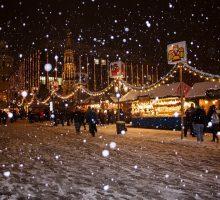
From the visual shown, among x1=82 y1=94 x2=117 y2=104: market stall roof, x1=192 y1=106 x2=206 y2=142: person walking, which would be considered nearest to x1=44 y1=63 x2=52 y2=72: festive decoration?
x1=82 y1=94 x2=117 y2=104: market stall roof

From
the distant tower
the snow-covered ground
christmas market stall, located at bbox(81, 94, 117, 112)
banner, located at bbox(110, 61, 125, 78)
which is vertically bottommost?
the snow-covered ground

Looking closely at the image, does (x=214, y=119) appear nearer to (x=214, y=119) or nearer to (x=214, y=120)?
(x=214, y=119)

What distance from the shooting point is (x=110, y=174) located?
902 centimetres

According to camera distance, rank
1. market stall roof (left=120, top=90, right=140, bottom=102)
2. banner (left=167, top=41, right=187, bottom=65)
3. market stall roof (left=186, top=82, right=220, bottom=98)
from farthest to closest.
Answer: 1. market stall roof (left=120, top=90, right=140, bottom=102)
2. market stall roof (left=186, top=82, right=220, bottom=98)
3. banner (left=167, top=41, right=187, bottom=65)

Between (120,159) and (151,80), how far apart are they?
68.8 m

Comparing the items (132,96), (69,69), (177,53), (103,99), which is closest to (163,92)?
(132,96)

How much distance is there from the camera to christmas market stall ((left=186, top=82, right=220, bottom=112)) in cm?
2316

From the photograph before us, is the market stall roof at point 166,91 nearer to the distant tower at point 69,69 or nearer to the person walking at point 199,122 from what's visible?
the person walking at point 199,122

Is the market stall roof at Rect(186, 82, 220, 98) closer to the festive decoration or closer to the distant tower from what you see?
the distant tower

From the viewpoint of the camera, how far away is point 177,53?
18.7 m

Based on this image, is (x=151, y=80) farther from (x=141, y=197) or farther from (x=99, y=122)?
(x=141, y=197)

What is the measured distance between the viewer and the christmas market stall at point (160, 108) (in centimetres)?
Result: 2693

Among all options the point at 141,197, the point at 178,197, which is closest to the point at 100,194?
the point at 141,197

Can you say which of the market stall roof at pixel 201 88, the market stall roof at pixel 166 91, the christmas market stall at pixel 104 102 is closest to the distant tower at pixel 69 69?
the christmas market stall at pixel 104 102
